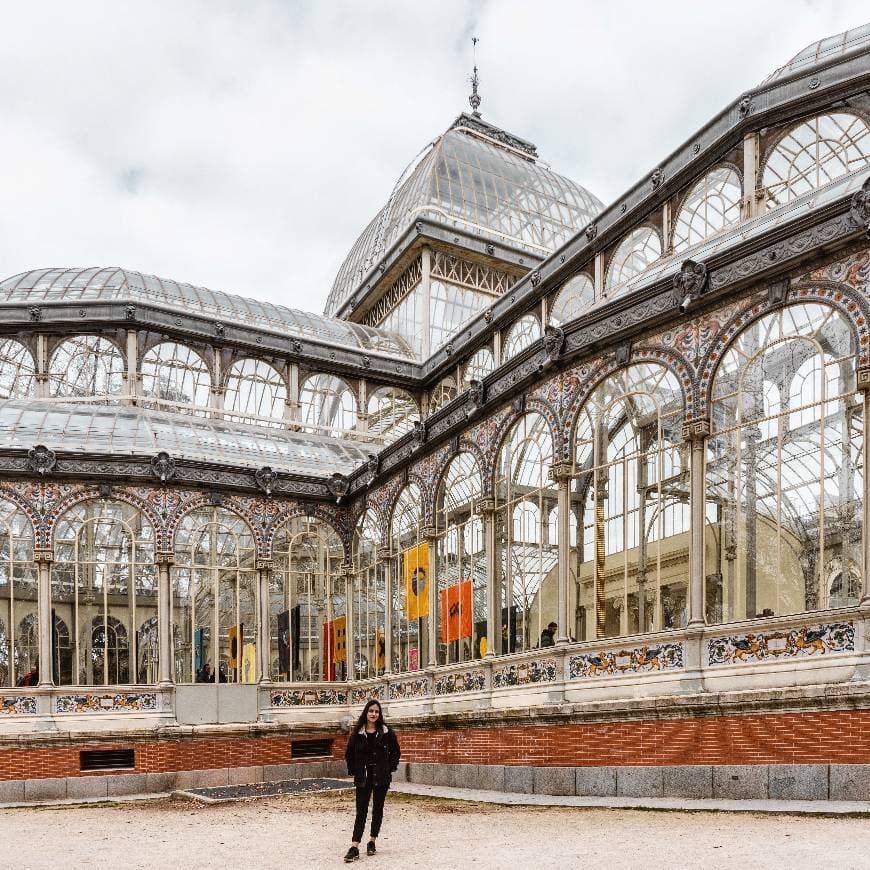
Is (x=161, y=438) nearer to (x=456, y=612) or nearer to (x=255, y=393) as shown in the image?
(x=255, y=393)

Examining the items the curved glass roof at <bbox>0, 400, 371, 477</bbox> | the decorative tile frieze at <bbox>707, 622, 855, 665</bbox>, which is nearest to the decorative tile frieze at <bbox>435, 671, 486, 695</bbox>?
the decorative tile frieze at <bbox>707, 622, 855, 665</bbox>

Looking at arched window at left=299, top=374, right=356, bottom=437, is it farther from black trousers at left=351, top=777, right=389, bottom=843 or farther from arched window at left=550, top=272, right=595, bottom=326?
black trousers at left=351, top=777, right=389, bottom=843

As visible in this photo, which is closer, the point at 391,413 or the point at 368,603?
the point at 368,603

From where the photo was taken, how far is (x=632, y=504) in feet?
55.6

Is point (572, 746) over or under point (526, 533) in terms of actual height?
under

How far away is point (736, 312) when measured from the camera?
15578mm

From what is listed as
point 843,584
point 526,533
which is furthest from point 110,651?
point 843,584

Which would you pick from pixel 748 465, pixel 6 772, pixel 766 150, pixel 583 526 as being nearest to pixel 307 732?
pixel 6 772

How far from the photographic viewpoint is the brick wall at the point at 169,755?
74.3 ft

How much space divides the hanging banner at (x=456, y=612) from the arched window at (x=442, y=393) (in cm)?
1121

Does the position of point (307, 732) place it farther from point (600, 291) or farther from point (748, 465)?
point (748, 465)

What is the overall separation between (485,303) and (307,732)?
17059 millimetres

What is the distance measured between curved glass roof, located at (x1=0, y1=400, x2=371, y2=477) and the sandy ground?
34.8 ft

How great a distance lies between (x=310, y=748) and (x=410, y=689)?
Result: 4.24m
